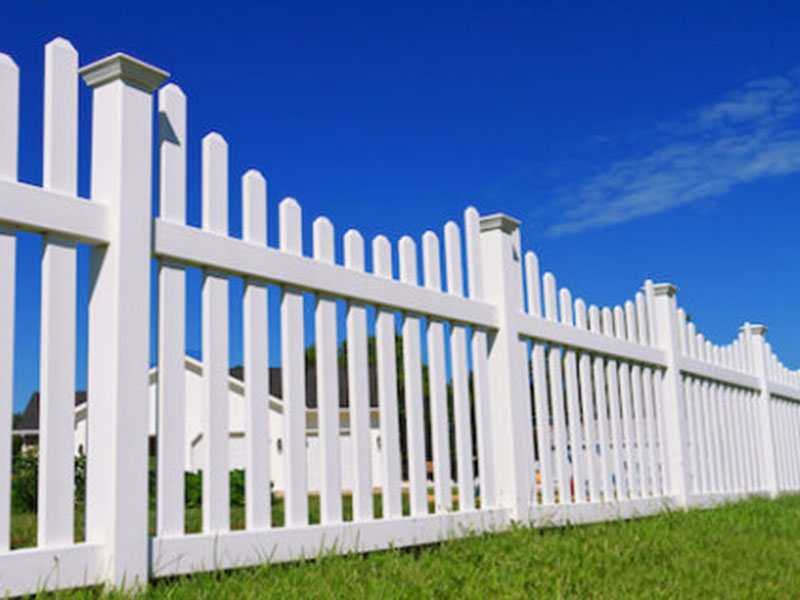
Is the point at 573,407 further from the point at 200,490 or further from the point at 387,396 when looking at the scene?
the point at 200,490

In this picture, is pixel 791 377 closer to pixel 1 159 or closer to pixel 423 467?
pixel 423 467


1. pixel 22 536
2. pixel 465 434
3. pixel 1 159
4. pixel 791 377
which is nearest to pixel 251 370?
pixel 1 159

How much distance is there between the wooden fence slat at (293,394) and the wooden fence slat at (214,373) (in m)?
0.33

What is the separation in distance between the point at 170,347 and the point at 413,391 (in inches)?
63.0

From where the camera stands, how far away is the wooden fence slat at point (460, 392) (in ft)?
15.6

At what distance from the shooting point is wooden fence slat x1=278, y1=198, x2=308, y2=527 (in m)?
3.73

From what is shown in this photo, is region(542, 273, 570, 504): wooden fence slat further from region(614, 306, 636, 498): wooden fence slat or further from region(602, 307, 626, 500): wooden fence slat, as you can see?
region(614, 306, 636, 498): wooden fence slat

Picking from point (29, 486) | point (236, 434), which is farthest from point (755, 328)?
point (236, 434)

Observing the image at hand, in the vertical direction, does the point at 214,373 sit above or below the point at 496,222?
below

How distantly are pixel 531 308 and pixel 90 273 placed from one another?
10.2 ft

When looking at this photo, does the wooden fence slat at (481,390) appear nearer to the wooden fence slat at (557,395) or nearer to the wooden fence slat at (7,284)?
the wooden fence slat at (557,395)

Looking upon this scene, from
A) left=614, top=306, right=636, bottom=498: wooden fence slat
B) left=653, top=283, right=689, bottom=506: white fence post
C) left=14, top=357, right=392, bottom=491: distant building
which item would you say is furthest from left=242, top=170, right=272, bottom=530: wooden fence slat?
left=14, top=357, right=392, bottom=491: distant building

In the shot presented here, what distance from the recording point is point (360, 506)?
13.2 ft

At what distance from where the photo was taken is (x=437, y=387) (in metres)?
4.66
